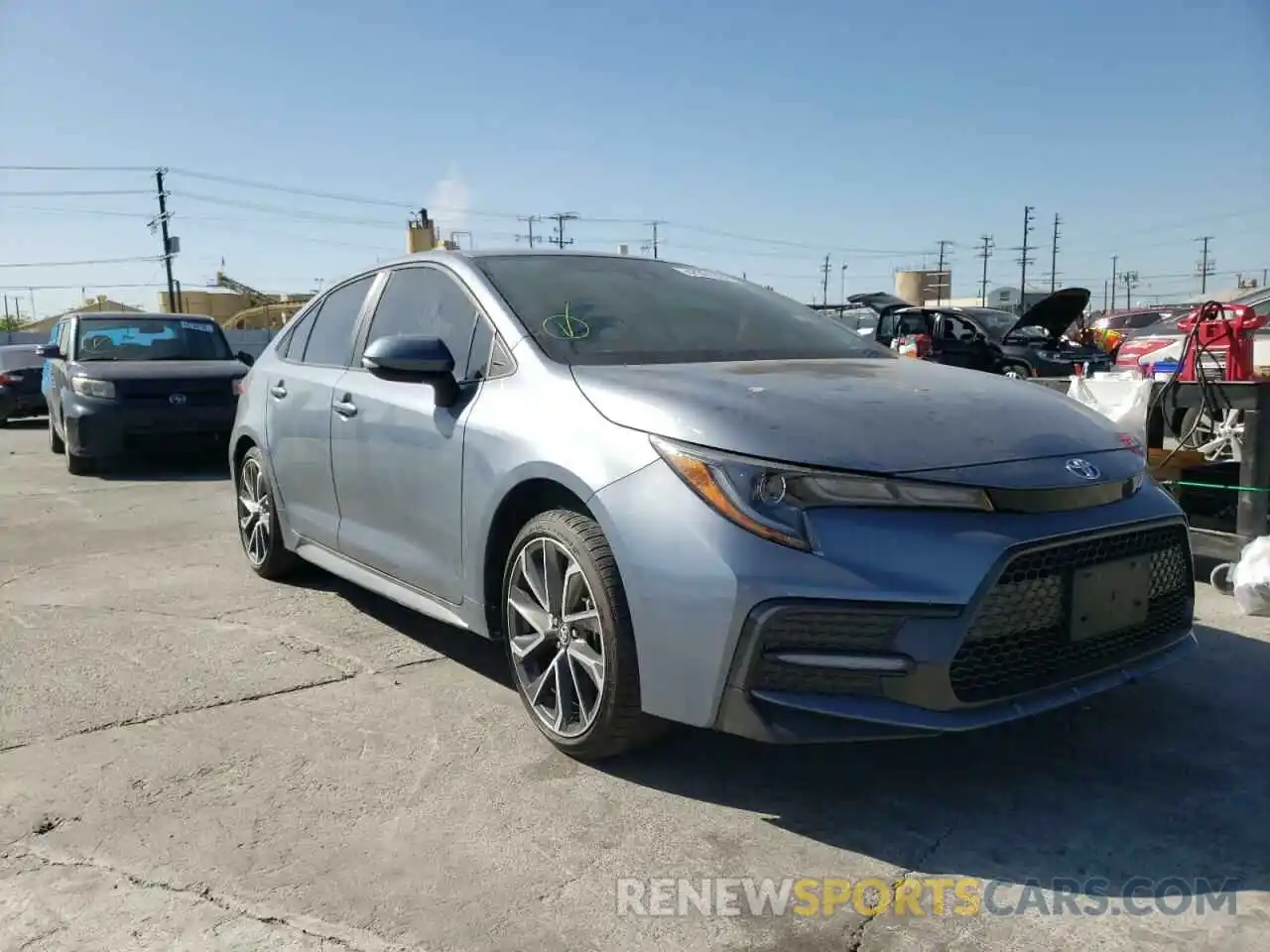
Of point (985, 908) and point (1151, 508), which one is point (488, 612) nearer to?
point (985, 908)

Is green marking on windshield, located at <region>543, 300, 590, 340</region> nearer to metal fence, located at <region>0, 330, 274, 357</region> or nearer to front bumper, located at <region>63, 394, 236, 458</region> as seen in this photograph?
front bumper, located at <region>63, 394, 236, 458</region>

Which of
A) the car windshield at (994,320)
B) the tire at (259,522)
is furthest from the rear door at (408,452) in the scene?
the car windshield at (994,320)

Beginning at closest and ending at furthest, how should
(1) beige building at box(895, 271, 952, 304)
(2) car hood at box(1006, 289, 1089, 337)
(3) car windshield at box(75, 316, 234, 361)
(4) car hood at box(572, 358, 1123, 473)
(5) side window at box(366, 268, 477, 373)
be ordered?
1. (4) car hood at box(572, 358, 1123, 473)
2. (5) side window at box(366, 268, 477, 373)
3. (3) car windshield at box(75, 316, 234, 361)
4. (2) car hood at box(1006, 289, 1089, 337)
5. (1) beige building at box(895, 271, 952, 304)

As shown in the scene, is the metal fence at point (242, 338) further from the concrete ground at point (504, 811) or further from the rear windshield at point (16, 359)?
the concrete ground at point (504, 811)

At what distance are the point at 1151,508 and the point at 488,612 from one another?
1.97m

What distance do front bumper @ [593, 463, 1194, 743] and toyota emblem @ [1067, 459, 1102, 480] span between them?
0.14 meters

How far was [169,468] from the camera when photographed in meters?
10.0

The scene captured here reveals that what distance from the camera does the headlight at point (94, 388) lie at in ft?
29.8

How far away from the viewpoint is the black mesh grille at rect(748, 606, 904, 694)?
241cm

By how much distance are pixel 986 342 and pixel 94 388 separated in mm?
12576

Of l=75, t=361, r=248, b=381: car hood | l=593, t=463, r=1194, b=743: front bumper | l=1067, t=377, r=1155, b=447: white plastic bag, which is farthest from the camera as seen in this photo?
l=75, t=361, r=248, b=381: car hood

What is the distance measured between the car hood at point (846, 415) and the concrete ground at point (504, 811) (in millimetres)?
913

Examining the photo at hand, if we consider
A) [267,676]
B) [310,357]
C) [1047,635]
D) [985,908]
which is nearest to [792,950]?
[985,908]

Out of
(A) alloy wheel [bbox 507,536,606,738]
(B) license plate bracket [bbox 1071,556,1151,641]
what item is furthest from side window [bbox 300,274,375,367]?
(B) license plate bracket [bbox 1071,556,1151,641]
